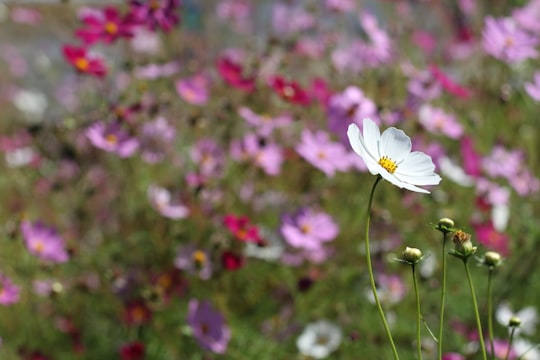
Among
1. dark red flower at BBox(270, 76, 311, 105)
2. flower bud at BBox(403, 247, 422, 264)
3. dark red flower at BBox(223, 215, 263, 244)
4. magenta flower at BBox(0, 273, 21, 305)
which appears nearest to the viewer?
flower bud at BBox(403, 247, 422, 264)

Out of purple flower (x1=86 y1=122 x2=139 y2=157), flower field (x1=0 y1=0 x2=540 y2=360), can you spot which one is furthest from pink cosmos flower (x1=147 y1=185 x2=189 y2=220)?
purple flower (x1=86 y1=122 x2=139 y2=157)

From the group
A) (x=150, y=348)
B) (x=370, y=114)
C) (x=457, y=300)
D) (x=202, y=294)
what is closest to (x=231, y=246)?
(x=202, y=294)

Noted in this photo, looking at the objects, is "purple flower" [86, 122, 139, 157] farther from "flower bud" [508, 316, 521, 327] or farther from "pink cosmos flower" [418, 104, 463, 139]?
"flower bud" [508, 316, 521, 327]

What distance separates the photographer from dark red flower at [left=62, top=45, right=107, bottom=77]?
153 cm

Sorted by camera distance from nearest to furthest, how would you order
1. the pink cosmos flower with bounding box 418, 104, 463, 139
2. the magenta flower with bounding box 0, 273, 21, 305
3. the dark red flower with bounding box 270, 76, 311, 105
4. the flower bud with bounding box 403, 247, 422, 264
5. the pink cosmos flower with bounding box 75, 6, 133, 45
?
the flower bud with bounding box 403, 247, 422, 264
the magenta flower with bounding box 0, 273, 21, 305
the pink cosmos flower with bounding box 75, 6, 133, 45
the dark red flower with bounding box 270, 76, 311, 105
the pink cosmos flower with bounding box 418, 104, 463, 139

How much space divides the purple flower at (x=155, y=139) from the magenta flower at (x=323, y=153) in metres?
0.32

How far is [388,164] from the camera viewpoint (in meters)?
0.81

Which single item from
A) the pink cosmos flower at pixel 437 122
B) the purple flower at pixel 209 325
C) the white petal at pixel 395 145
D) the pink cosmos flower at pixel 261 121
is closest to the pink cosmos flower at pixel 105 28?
the pink cosmos flower at pixel 261 121

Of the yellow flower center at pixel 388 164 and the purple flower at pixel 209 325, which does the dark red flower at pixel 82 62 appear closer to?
the purple flower at pixel 209 325

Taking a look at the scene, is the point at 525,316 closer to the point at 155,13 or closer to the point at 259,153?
the point at 259,153

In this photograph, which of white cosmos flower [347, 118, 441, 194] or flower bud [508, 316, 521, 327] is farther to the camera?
flower bud [508, 316, 521, 327]

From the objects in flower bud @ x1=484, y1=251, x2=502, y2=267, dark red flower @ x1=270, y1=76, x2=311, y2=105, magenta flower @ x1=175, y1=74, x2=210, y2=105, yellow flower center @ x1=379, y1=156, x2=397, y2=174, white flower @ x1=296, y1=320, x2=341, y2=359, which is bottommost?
white flower @ x1=296, y1=320, x2=341, y2=359

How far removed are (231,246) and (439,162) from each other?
0.58m

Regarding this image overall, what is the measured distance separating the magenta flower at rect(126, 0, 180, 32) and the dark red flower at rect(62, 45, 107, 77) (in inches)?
4.8
